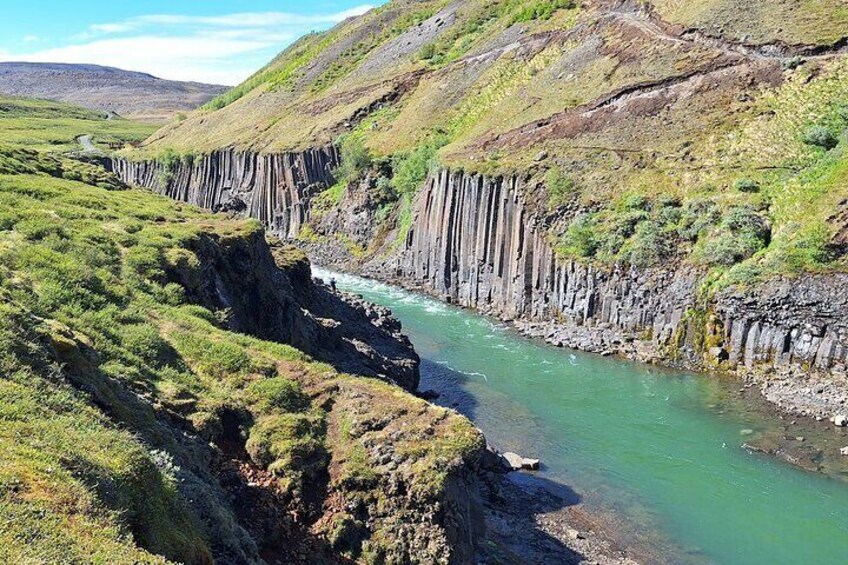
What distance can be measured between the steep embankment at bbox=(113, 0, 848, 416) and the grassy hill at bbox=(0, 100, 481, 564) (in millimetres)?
23758

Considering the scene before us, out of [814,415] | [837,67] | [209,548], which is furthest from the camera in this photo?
[837,67]

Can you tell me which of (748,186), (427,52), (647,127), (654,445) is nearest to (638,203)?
(748,186)

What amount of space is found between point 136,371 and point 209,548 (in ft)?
22.5

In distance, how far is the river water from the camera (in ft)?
76.5

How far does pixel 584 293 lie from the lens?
44375 millimetres

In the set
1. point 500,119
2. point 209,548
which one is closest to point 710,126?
point 500,119

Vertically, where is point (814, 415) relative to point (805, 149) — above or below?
below

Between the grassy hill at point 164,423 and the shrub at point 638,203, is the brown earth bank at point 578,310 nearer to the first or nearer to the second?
the grassy hill at point 164,423

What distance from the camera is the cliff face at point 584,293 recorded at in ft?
114

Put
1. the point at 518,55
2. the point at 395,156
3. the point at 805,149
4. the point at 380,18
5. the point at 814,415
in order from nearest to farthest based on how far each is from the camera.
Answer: the point at 814,415 → the point at 805,149 → the point at 395,156 → the point at 518,55 → the point at 380,18

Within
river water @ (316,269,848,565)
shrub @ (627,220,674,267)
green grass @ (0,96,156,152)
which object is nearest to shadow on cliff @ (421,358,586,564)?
river water @ (316,269,848,565)

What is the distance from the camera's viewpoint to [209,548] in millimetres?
11336

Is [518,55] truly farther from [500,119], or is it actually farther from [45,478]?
[45,478]

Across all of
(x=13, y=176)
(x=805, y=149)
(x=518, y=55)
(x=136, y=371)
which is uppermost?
(x=518, y=55)
